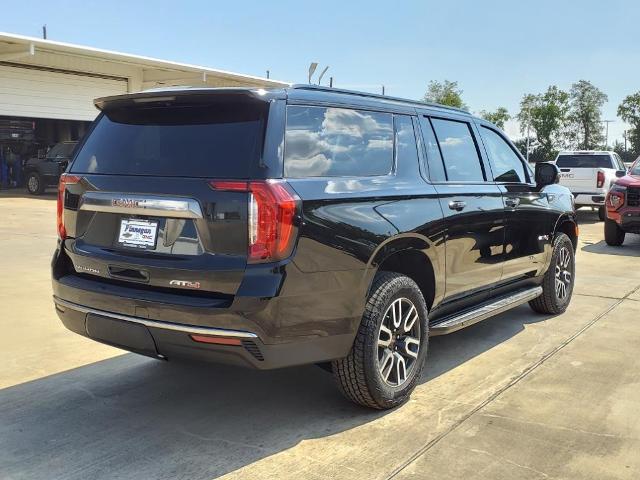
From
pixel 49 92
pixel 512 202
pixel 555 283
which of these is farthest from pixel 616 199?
pixel 49 92

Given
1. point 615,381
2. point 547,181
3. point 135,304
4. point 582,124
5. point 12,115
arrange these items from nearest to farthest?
point 135,304, point 615,381, point 547,181, point 12,115, point 582,124

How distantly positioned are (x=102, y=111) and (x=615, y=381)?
3778 millimetres

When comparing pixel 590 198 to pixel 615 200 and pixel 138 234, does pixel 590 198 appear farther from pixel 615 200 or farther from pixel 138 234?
pixel 138 234

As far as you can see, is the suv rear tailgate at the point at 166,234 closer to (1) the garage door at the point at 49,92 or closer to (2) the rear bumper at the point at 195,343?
(2) the rear bumper at the point at 195,343

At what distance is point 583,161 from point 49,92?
18.9m

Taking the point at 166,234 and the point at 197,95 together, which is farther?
the point at 197,95

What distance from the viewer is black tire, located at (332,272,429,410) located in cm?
350

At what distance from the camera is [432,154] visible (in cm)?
434

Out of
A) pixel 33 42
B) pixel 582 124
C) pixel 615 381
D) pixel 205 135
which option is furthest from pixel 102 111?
pixel 582 124

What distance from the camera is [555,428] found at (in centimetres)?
351

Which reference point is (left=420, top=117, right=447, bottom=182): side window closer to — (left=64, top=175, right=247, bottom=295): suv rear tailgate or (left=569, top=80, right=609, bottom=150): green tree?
(left=64, top=175, right=247, bottom=295): suv rear tailgate

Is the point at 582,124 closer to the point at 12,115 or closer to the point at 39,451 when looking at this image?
the point at 12,115

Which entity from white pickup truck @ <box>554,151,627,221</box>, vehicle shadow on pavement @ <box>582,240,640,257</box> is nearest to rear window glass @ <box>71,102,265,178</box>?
vehicle shadow on pavement @ <box>582,240,640,257</box>

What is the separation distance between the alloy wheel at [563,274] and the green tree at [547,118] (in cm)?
7221
